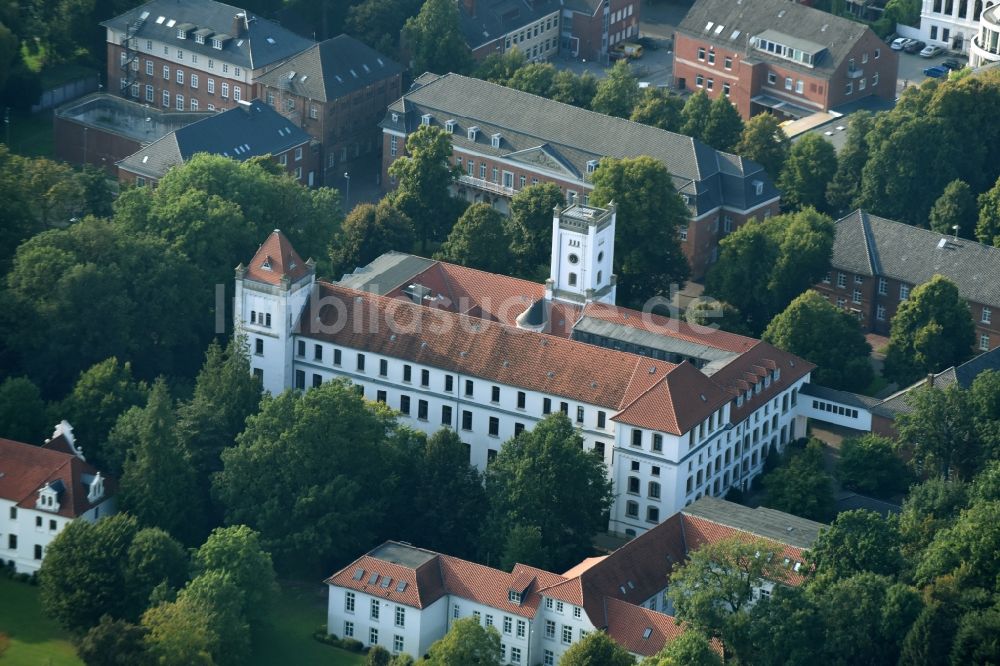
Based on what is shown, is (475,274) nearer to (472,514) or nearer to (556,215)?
(556,215)

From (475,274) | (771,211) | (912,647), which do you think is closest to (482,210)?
(475,274)

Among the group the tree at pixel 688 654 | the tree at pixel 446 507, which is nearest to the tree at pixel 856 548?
the tree at pixel 688 654

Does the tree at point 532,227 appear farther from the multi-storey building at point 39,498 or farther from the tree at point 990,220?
the multi-storey building at point 39,498

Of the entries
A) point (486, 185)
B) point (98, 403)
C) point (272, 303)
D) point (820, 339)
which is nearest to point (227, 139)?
point (486, 185)

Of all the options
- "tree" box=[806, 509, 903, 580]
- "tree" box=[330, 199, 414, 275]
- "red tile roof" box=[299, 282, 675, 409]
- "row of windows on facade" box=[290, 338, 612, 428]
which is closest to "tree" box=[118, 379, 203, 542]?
"row of windows on facade" box=[290, 338, 612, 428]

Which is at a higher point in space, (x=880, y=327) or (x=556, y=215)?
(x=556, y=215)

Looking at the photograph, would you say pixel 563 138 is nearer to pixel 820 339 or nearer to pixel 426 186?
pixel 426 186
